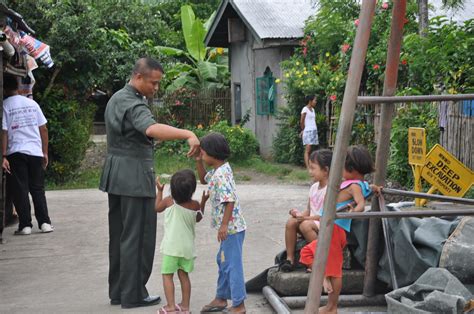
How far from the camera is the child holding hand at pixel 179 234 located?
18.0 ft

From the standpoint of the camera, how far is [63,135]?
1427cm

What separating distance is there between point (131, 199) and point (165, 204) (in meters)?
0.28

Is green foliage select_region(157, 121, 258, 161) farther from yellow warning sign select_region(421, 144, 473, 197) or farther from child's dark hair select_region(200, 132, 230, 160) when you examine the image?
child's dark hair select_region(200, 132, 230, 160)

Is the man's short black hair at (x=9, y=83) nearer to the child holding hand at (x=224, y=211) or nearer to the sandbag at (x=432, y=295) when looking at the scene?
the child holding hand at (x=224, y=211)

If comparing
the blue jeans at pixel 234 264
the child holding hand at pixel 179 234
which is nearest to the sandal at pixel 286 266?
the blue jeans at pixel 234 264

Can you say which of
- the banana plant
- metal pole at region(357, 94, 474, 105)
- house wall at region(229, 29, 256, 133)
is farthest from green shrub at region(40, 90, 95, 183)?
metal pole at region(357, 94, 474, 105)

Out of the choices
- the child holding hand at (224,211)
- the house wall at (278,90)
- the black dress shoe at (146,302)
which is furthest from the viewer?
the house wall at (278,90)

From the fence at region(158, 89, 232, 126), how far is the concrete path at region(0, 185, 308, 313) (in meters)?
11.1

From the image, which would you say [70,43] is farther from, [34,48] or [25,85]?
[25,85]

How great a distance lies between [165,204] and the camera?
5598 millimetres

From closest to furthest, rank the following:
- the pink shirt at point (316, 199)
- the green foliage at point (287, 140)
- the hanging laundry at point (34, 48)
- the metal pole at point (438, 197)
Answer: the metal pole at point (438, 197) < the pink shirt at point (316, 199) < the hanging laundry at point (34, 48) < the green foliage at point (287, 140)

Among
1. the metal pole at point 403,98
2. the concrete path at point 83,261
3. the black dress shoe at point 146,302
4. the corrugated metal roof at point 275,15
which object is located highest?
the corrugated metal roof at point 275,15

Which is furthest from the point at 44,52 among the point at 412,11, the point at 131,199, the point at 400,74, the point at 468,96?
the point at 412,11

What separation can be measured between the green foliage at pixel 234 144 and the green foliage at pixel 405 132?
24.4 ft
